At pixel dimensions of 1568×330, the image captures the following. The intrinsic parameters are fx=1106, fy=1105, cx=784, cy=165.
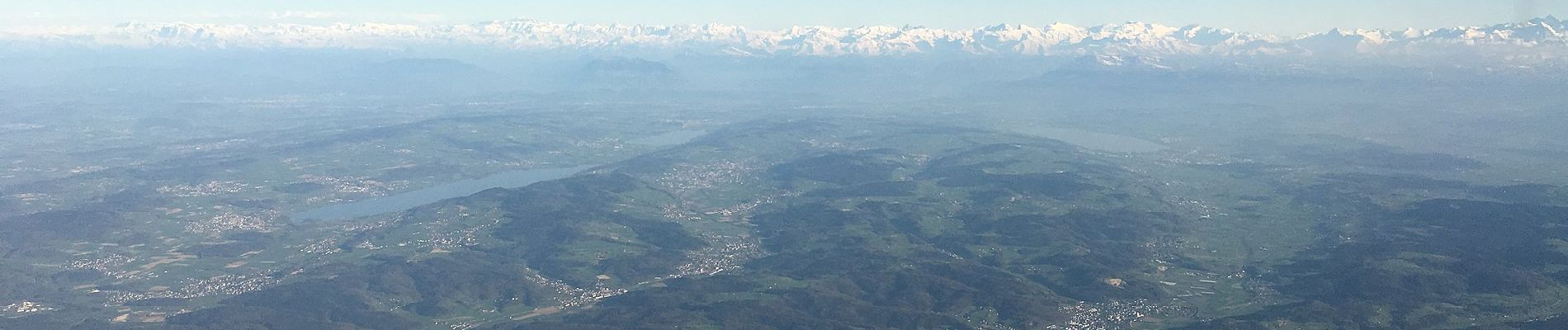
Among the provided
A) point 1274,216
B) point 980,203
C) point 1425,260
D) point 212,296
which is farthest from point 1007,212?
point 212,296

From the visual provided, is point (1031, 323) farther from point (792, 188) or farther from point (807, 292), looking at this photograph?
point (792, 188)

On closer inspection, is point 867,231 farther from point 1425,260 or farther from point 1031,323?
point 1425,260

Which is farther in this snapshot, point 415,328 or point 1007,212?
point 1007,212

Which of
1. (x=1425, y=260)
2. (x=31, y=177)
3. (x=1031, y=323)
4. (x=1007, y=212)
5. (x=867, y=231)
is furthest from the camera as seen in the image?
(x=31, y=177)

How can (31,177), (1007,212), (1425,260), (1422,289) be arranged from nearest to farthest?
(1422,289) < (1425,260) < (1007,212) < (31,177)

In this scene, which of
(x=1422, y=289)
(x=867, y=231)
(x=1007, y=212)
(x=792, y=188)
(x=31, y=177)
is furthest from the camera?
(x=31, y=177)

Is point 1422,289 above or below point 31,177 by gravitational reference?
above

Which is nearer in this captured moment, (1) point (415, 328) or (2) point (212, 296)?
(1) point (415, 328)

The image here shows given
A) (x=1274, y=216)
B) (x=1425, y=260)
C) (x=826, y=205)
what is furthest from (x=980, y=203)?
(x=1425, y=260)

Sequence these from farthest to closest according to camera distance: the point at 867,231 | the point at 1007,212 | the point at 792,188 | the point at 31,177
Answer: the point at 31,177 → the point at 792,188 → the point at 1007,212 → the point at 867,231
